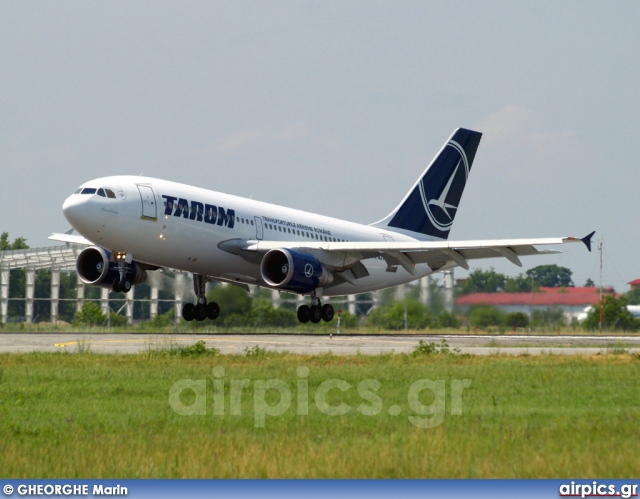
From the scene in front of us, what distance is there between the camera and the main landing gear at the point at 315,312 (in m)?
38.6

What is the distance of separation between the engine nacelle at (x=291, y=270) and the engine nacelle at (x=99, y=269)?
4791mm

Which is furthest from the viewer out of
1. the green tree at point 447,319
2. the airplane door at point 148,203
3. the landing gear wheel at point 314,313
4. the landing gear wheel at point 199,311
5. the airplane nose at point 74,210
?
the green tree at point 447,319

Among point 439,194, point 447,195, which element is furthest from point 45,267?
point 447,195

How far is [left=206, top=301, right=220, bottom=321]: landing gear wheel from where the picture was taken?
39.4 m

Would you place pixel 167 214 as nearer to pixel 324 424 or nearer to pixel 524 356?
pixel 524 356

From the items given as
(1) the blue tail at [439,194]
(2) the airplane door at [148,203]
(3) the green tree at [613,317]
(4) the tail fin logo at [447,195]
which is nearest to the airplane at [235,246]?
(2) the airplane door at [148,203]

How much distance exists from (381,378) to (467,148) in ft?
107

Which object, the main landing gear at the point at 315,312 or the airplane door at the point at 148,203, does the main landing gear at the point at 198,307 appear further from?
the airplane door at the point at 148,203

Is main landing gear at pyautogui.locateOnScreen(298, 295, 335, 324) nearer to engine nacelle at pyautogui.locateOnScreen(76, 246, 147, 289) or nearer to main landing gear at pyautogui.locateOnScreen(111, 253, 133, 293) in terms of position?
engine nacelle at pyautogui.locateOnScreen(76, 246, 147, 289)

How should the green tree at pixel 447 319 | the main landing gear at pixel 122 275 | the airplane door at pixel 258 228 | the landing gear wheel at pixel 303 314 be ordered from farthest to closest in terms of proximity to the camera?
the green tree at pixel 447 319, the landing gear wheel at pixel 303 314, the airplane door at pixel 258 228, the main landing gear at pixel 122 275

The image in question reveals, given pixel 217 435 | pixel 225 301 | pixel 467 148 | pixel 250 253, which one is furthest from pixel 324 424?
pixel 467 148

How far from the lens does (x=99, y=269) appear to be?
3684 centimetres

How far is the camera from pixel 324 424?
1238 centimetres

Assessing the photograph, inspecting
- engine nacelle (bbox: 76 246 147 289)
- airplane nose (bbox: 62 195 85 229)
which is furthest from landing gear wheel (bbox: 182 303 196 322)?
airplane nose (bbox: 62 195 85 229)
